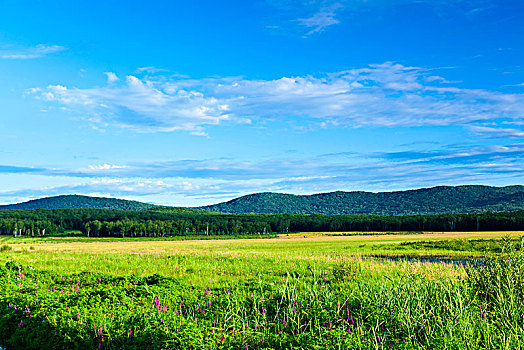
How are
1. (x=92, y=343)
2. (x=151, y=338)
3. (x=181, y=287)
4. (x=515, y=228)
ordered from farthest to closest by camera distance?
1. (x=515, y=228)
2. (x=181, y=287)
3. (x=92, y=343)
4. (x=151, y=338)

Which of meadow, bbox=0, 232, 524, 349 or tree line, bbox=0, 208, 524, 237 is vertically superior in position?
meadow, bbox=0, 232, 524, 349

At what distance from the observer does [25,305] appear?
12.2m

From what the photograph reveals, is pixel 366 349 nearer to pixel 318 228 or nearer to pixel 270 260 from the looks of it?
pixel 270 260

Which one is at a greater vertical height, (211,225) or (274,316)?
(274,316)

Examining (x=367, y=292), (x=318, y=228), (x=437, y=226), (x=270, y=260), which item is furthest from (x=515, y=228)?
(x=367, y=292)

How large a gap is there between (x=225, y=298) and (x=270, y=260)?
2035cm

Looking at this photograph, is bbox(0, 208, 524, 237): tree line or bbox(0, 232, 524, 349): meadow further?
bbox(0, 208, 524, 237): tree line

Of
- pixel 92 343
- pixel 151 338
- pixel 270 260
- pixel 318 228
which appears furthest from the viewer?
pixel 318 228

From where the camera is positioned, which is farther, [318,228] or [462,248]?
[318,228]

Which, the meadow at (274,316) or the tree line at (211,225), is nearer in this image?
the meadow at (274,316)

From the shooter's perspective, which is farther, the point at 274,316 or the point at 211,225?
the point at 211,225

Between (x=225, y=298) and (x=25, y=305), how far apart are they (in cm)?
579

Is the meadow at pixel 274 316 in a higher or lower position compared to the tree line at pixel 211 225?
higher

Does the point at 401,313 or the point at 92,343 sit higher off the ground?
the point at 401,313
